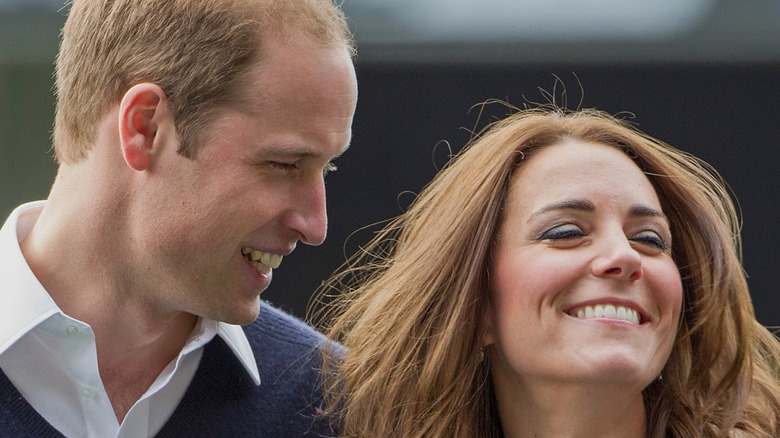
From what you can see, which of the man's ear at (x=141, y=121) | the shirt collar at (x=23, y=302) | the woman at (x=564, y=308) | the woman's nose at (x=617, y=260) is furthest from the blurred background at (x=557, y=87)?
the man's ear at (x=141, y=121)

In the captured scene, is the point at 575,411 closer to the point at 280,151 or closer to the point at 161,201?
the point at 280,151

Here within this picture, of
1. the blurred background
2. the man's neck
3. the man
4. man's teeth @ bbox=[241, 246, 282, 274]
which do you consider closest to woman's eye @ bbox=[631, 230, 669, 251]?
the man

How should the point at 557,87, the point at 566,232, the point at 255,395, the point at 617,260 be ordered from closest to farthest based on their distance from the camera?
the point at 617,260 → the point at 566,232 → the point at 255,395 → the point at 557,87

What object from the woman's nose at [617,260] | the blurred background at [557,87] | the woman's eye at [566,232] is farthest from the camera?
the blurred background at [557,87]

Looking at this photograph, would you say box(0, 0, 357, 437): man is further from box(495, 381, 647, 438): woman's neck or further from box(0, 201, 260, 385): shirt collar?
box(495, 381, 647, 438): woman's neck

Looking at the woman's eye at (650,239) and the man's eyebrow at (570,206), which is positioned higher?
the man's eyebrow at (570,206)

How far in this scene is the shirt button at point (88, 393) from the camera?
225cm

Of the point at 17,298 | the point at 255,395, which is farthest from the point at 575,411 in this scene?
the point at 17,298

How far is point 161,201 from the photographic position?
2264 mm

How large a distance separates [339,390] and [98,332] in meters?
0.65

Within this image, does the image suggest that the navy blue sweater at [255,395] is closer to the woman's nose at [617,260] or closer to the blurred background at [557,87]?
the woman's nose at [617,260]

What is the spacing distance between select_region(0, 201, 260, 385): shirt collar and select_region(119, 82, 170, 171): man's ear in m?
0.35

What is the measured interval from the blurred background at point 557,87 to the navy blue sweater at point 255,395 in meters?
2.23

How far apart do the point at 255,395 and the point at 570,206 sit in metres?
0.90
